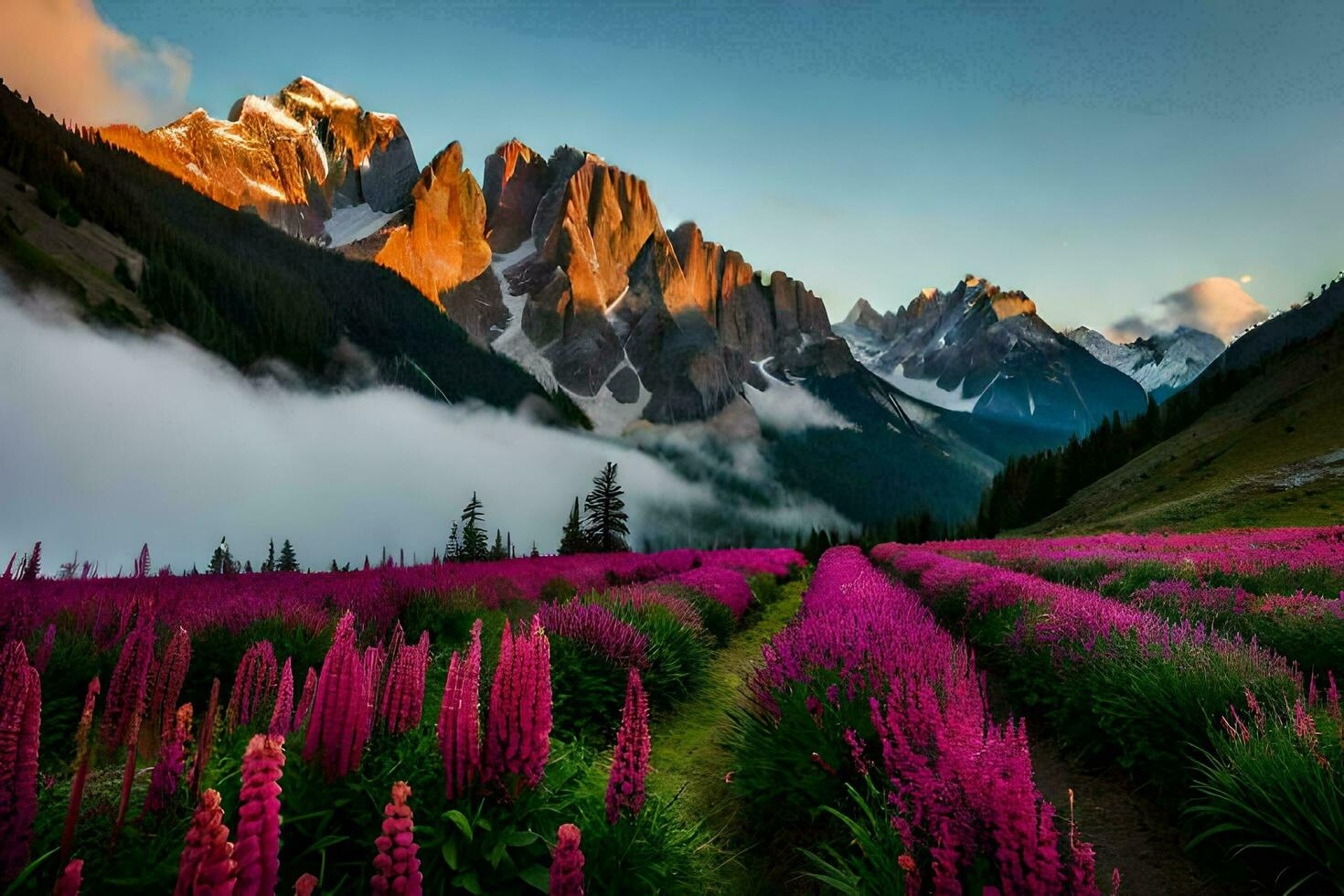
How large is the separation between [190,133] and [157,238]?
531 ft

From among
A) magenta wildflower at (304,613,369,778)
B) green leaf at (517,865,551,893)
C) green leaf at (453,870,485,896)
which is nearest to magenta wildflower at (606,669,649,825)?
green leaf at (517,865,551,893)

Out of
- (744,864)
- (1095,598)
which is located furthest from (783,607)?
(744,864)

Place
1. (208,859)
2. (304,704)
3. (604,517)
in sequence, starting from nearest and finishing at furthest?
(208,859) < (304,704) < (604,517)

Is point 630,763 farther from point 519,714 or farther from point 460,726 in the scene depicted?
point 460,726

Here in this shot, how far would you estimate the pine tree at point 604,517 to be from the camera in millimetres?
51250

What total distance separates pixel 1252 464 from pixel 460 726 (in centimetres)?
8794

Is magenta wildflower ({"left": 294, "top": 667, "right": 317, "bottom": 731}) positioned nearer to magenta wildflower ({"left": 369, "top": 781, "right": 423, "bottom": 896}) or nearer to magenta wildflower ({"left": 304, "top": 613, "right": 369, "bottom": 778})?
magenta wildflower ({"left": 304, "top": 613, "right": 369, "bottom": 778})

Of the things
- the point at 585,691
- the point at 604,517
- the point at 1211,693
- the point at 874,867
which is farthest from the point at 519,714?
the point at 604,517

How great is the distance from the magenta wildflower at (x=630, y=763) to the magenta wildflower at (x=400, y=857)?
4.24 feet

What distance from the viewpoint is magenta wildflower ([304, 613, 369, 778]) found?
8.33 feet

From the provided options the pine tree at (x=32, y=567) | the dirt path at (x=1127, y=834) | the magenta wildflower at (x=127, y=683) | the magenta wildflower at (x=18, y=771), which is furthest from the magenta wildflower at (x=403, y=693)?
the pine tree at (x=32, y=567)

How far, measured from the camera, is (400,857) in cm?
136

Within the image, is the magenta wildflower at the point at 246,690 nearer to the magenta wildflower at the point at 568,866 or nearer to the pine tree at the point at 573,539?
the magenta wildflower at the point at 568,866

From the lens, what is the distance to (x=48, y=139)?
176 feet
